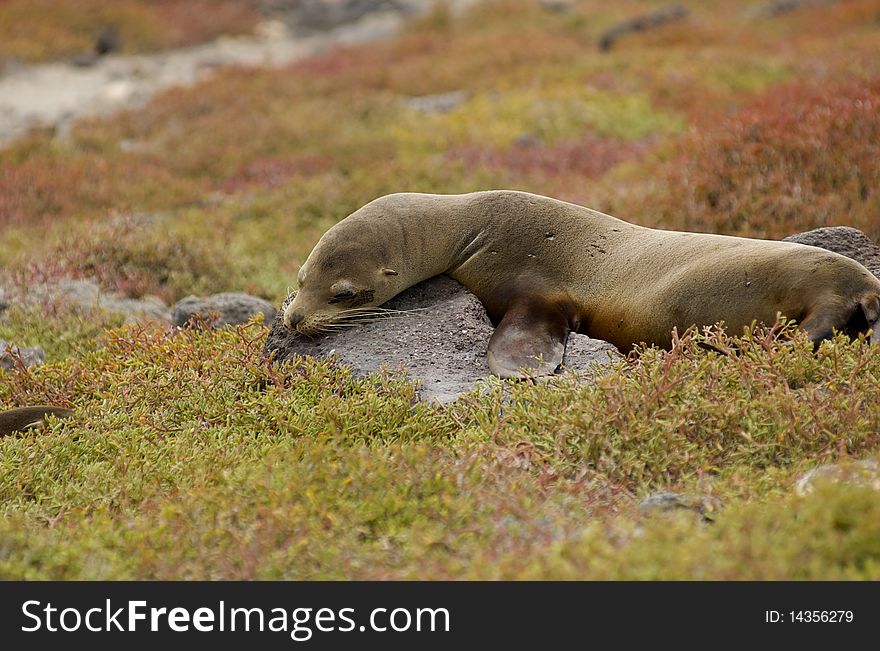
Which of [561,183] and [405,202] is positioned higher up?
[405,202]

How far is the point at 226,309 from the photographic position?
7.97 metres

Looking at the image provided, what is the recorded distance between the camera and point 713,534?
12.0ft

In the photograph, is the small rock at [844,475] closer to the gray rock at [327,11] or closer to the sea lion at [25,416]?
the sea lion at [25,416]

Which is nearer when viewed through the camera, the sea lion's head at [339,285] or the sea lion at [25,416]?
the sea lion at [25,416]

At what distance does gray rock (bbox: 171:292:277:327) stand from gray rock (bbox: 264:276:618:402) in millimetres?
1452

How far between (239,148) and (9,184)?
3.53m

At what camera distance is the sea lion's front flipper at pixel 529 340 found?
565 centimetres

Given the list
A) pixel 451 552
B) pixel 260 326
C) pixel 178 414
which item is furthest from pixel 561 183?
pixel 451 552

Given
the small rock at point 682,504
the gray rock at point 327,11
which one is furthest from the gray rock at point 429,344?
the gray rock at point 327,11

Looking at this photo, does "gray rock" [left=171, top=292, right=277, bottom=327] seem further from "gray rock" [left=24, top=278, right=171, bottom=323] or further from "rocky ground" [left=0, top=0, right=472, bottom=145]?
"rocky ground" [left=0, top=0, right=472, bottom=145]

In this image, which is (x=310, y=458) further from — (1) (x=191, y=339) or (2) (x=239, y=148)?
(2) (x=239, y=148)
